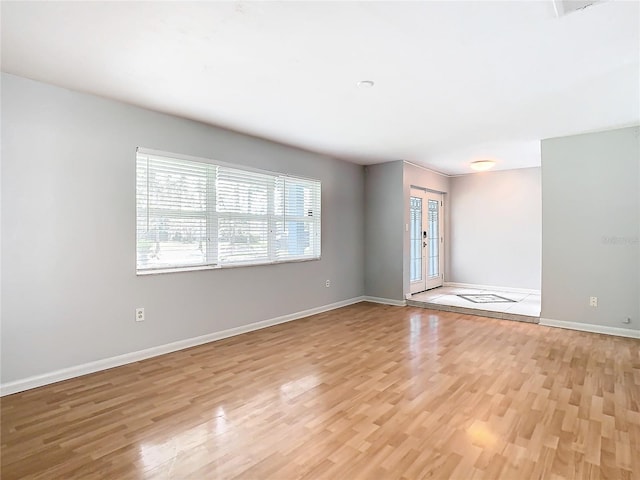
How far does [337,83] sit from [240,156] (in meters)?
1.90

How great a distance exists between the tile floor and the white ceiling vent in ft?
13.4

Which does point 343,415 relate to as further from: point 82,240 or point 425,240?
point 425,240

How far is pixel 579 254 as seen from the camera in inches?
179

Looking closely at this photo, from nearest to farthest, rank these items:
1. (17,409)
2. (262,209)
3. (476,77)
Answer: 1. (17,409)
2. (476,77)
3. (262,209)

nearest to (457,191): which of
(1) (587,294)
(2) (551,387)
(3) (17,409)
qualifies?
(1) (587,294)

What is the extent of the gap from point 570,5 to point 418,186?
4.77 metres

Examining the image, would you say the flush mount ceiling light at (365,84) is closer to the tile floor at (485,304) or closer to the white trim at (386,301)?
the tile floor at (485,304)

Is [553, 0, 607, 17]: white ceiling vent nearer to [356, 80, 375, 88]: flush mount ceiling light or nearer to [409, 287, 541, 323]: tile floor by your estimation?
[356, 80, 375, 88]: flush mount ceiling light

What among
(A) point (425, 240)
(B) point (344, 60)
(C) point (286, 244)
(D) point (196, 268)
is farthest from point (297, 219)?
(A) point (425, 240)

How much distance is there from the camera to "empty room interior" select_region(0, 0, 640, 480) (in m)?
2.05

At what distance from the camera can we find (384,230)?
6.38 metres

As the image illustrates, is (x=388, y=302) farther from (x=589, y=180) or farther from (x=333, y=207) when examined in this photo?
(x=589, y=180)

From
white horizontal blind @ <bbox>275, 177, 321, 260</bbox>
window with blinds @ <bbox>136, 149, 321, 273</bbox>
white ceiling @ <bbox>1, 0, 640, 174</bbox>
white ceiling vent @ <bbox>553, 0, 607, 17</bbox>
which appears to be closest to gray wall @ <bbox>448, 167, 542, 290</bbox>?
white ceiling @ <bbox>1, 0, 640, 174</bbox>

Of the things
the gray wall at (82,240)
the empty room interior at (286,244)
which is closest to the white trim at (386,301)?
the empty room interior at (286,244)
